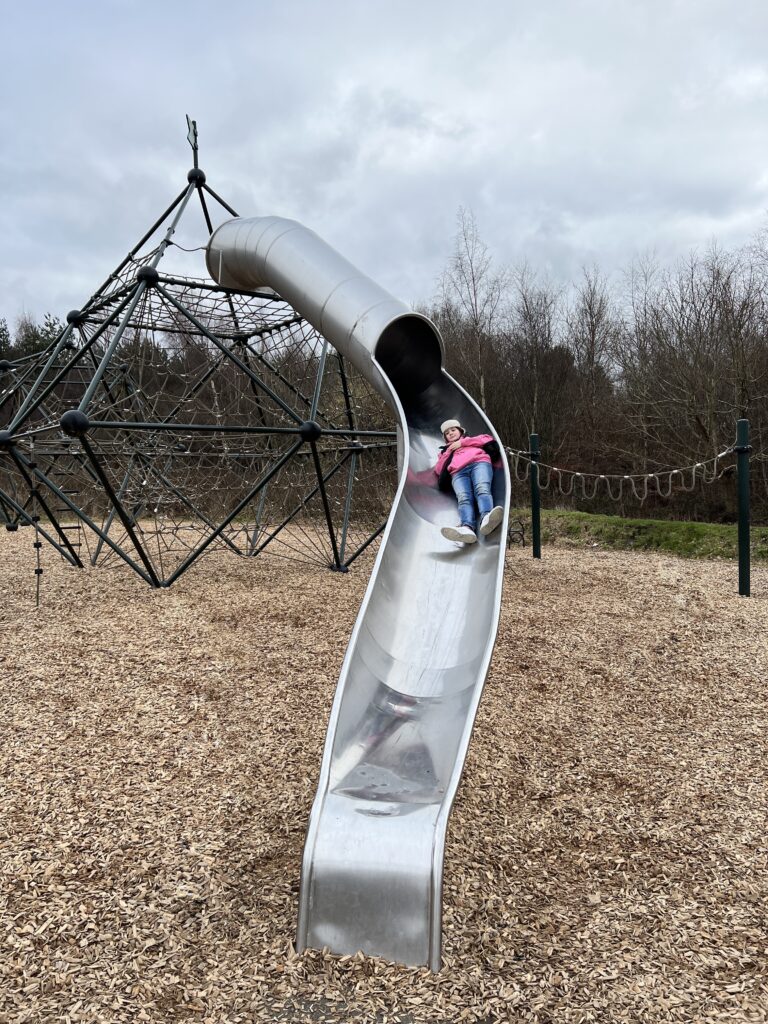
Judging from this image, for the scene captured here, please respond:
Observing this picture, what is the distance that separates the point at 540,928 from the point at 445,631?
1831mm

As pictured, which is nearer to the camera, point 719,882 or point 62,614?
point 719,882

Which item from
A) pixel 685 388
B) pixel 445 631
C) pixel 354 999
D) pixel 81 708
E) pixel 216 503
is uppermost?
pixel 685 388

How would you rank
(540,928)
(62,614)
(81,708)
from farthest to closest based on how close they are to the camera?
(62,614) → (81,708) → (540,928)

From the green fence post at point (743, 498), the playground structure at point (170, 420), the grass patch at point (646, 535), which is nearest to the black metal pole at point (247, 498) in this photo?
the playground structure at point (170, 420)

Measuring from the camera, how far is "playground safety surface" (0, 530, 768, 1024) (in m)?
2.54

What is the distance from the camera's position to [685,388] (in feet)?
58.7

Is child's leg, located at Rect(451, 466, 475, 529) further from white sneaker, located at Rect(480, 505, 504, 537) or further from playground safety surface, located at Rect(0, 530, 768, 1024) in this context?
playground safety surface, located at Rect(0, 530, 768, 1024)

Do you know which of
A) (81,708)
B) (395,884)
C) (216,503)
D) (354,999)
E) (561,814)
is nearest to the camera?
(354,999)

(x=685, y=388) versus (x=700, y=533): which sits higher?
(x=685, y=388)

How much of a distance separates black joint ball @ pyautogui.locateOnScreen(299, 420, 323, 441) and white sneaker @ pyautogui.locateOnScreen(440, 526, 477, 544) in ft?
10.6

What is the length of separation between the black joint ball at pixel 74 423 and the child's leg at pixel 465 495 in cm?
379

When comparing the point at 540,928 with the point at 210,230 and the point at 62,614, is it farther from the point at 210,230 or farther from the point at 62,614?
the point at 210,230

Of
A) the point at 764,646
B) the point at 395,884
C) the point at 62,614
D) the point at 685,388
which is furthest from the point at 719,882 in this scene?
the point at 685,388

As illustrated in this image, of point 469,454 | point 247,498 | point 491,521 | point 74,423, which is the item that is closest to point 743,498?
point 469,454
